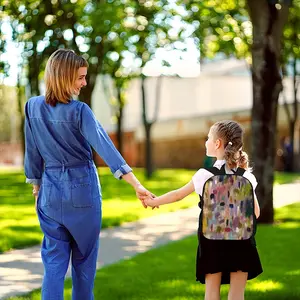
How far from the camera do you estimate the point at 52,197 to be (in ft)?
14.2

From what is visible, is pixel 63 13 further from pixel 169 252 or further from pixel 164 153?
pixel 164 153

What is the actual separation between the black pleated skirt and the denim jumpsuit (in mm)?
674

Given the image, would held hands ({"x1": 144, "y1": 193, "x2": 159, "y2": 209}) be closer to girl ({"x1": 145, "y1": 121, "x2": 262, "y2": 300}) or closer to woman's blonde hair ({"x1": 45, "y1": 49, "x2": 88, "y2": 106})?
girl ({"x1": 145, "y1": 121, "x2": 262, "y2": 300})

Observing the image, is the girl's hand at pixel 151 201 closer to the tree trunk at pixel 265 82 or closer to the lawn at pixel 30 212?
the lawn at pixel 30 212

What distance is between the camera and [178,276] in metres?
7.04

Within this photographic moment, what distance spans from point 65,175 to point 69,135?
24 centimetres

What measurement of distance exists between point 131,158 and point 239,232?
43779 mm

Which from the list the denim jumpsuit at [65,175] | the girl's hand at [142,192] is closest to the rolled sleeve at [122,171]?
the denim jumpsuit at [65,175]

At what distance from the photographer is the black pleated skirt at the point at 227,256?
4.27m

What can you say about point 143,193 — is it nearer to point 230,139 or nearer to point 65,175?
point 65,175

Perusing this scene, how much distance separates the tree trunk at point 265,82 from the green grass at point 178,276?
6.84 feet

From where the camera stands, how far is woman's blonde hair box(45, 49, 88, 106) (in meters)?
4.23

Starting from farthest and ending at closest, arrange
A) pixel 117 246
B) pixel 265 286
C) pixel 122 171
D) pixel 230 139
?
pixel 117 246
pixel 265 286
pixel 122 171
pixel 230 139

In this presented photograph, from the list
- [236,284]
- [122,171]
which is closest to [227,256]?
[236,284]
